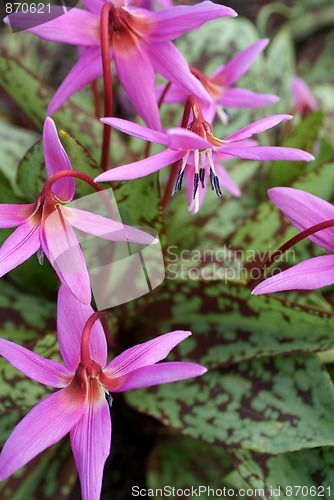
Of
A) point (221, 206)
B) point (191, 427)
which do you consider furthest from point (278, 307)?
point (221, 206)

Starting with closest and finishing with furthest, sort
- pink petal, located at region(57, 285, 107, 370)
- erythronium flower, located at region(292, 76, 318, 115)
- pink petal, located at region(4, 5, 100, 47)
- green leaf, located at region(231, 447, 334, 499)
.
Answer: pink petal, located at region(57, 285, 107, 370) → pink petal, located at region(4, 5, 100, 47) → green leaf, located at region(231, 447, 334, 499) → erythronium flower, located at region(292, 76, 318, 115)

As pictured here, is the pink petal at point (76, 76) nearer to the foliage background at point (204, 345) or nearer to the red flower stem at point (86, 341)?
the foliage background at point (204, 345)

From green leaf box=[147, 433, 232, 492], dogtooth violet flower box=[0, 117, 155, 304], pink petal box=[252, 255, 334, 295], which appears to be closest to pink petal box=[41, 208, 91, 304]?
dogtooth violet flower box=[0, 117, 155, 304]

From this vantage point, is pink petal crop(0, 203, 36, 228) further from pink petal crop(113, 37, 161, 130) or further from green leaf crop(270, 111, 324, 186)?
green leaf crop(270, 111, 324, 186)

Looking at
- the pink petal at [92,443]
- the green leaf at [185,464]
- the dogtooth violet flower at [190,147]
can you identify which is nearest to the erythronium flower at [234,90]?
the dogtooth violet flower at [190,147]

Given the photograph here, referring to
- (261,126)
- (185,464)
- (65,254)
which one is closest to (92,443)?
(65,254)

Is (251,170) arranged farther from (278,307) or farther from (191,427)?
(191,427)
